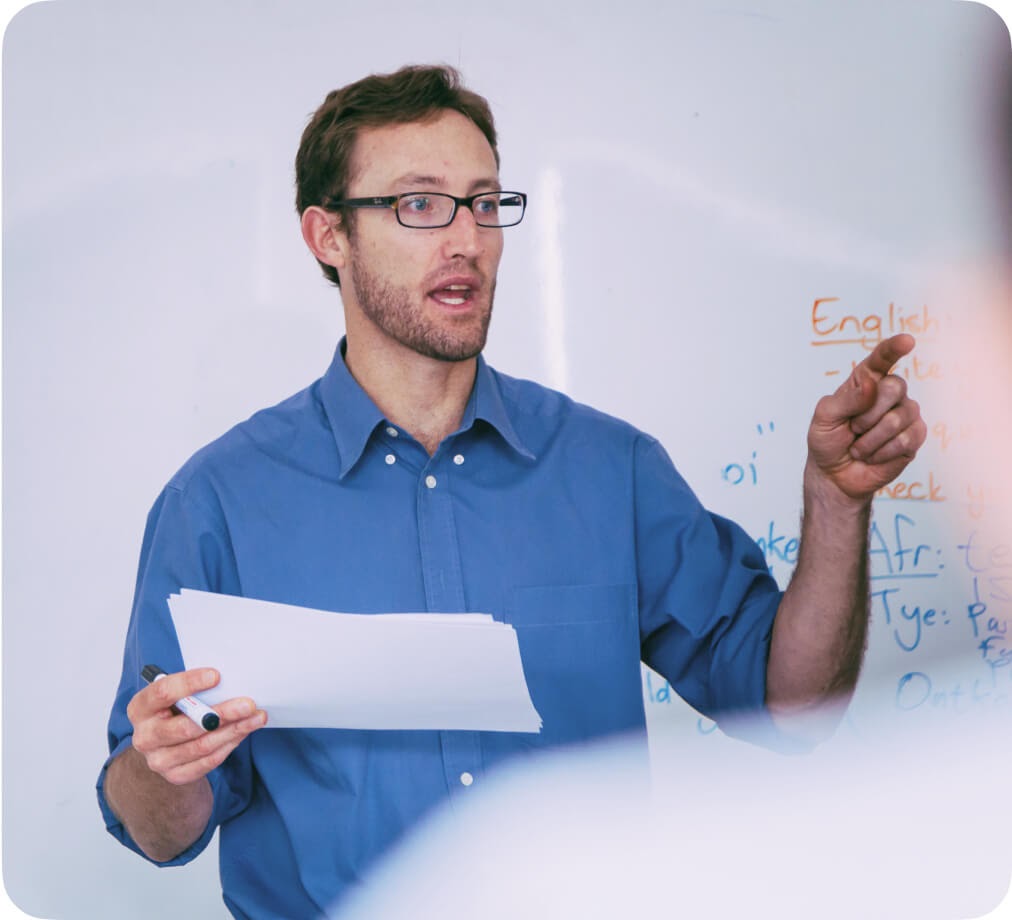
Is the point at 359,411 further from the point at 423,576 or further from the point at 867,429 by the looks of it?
the point at 867,429

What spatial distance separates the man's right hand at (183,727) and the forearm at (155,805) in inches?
4.3

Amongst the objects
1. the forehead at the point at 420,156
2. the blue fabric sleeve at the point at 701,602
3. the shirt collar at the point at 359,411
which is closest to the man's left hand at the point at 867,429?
the blue fabric sleeve at the point at 701,602

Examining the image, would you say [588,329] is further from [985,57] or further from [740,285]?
[985,57]

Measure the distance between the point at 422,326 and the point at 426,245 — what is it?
81mm

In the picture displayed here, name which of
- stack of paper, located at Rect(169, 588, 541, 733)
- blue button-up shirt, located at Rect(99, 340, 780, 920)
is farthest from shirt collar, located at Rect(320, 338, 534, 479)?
stack of paper, located at Rect(169, 588, 541, 733)

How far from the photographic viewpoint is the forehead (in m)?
1.20

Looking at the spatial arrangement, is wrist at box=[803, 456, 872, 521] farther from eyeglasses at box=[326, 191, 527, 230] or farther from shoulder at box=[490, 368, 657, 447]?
eyeglasses at box=[326, 191, 527, 230]

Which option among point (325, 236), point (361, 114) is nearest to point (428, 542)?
point (325, 236)

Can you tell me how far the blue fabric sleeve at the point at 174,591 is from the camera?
1.14 metres

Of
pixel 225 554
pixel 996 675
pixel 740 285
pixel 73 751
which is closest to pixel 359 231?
pixel 225 554

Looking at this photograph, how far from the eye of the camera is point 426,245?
1.19 meters

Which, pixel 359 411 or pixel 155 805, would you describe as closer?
pixel 155 805

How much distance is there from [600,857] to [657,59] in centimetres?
90

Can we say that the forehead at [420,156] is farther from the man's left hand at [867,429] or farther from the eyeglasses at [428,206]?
the man's left hand at [867,429]
